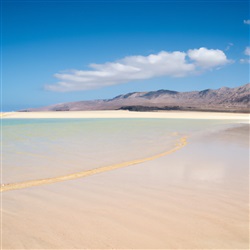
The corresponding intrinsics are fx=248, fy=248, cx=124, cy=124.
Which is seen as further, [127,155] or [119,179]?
[127,155]

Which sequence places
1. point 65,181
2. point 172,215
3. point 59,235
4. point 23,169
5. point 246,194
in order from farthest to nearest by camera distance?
point 23,169 → point 65,181 → point 246,194 → point 172,215 → point 59,235

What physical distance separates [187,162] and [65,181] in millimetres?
3687

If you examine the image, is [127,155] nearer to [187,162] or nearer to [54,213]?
[187,162]

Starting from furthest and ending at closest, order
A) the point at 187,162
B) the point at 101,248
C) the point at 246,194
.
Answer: the point at 187,162
the point at 246,194
the point at 101,248

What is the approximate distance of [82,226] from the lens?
344cm

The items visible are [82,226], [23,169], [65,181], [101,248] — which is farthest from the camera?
[23,169]

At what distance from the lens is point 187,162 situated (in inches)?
292

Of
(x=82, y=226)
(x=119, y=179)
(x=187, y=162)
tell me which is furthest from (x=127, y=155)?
(x=82, y=226)

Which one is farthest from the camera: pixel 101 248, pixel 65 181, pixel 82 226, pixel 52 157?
pixel 52 157

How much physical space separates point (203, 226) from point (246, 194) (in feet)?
5.69

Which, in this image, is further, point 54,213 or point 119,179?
point 119,179

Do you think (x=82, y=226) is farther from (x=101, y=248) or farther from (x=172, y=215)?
(x=172, y=215)

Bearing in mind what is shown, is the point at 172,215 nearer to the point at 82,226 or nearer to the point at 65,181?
the point at 82,226

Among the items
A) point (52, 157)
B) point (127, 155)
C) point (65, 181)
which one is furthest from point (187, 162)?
point (52, 157)
